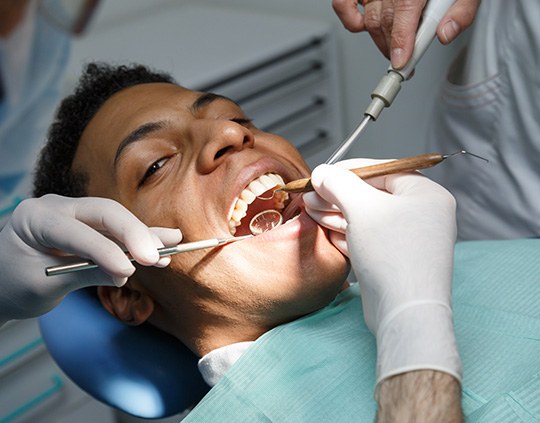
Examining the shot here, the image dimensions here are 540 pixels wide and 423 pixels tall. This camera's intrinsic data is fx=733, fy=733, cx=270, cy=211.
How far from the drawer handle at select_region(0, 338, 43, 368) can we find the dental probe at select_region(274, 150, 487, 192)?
99 cm

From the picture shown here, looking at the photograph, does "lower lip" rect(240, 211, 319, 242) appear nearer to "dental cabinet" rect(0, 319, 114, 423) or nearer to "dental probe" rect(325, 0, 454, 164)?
"dental probe" rect(325, 0, 454, 164)

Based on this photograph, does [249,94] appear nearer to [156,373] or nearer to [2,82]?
[156,373]

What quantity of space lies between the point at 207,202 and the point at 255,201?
0.15 metres

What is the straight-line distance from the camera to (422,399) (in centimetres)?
97

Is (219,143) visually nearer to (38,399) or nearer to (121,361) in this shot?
(121,361)

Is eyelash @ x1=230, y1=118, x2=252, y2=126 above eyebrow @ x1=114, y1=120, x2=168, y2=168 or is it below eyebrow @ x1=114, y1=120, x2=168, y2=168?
below

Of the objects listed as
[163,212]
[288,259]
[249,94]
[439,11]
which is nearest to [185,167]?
[163,212]

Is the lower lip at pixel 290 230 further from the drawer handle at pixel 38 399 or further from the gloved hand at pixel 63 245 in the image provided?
the drawer handle at pixel 38 399

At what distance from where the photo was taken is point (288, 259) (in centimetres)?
131

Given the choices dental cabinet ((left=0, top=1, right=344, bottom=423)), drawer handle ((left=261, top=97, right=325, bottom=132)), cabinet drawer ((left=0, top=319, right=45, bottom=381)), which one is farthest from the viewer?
drawer handle ((left=261, top=97, right=325, bottom=132))

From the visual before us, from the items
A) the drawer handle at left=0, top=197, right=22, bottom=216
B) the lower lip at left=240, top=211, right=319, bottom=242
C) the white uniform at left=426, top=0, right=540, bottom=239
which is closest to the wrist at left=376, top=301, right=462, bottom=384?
the lower lip at left=240, top=211, right=319, bottom=242

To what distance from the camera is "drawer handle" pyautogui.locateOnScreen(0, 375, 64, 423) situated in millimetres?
1978

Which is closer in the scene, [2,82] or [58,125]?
[2,82]

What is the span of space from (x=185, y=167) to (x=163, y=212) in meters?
0.10
